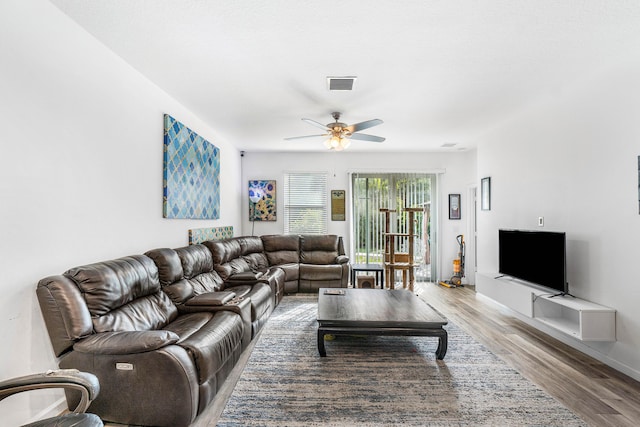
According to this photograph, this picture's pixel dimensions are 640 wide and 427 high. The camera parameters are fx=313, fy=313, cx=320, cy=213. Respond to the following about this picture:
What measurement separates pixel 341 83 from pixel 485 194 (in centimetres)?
325

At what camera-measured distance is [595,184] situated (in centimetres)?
299

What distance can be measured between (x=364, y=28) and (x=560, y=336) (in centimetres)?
370

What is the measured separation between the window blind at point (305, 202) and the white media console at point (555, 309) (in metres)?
3.23

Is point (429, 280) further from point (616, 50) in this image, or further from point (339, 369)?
point (616, 50)

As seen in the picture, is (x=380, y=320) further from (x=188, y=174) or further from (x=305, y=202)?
(x=305, y=202)

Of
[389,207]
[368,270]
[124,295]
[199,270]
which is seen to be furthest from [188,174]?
[389,207]

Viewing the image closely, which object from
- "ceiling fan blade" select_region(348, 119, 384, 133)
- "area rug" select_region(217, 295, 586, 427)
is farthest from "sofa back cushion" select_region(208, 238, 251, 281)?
"ceiling fan blade" select_region(348, 119, 384, 133)

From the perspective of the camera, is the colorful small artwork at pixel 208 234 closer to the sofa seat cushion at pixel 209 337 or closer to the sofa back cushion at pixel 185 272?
the sofa back cushion at pixel 185 272

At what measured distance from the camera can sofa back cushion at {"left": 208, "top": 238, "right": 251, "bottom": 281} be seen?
4121 mm

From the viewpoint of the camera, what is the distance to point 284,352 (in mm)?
3027

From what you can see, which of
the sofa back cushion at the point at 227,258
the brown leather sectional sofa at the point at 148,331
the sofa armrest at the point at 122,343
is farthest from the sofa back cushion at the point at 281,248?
the sofa armrest at the point at 122,343

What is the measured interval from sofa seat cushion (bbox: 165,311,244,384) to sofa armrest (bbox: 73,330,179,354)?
20 cm

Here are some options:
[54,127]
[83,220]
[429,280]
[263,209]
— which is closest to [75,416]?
[83,220]

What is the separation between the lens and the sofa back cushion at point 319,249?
19.3 ft
